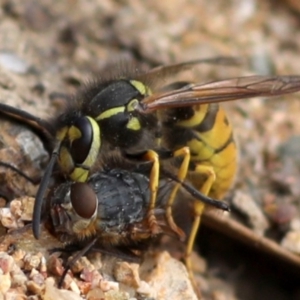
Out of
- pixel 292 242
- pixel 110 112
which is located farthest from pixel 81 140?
pixel 292 242

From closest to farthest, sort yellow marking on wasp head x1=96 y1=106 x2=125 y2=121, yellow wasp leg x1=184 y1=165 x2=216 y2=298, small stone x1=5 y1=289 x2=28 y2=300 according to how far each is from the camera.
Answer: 1. small stone x1=5 y1=289 x2=28 y2=300
2. yellow marking on wasp head x1=96 y1=106 x2=125 y2=121
3. yellow wasp leg x1=184 y1=165 x2=216 y2=298

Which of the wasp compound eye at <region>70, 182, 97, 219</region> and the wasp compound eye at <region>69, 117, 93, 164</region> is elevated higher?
the wasp compound eye at <region>69, 117, 93, 164</region>

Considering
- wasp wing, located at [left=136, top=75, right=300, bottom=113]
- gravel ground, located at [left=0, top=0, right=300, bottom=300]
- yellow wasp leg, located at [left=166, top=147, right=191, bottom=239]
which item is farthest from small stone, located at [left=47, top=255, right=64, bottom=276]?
wasp wing, located at [left=136, top=75, right=300, bottom=113]

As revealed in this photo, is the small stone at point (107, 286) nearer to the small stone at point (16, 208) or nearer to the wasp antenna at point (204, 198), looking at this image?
the small stone at point (16, 208)

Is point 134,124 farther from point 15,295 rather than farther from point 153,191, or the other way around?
point 15,295

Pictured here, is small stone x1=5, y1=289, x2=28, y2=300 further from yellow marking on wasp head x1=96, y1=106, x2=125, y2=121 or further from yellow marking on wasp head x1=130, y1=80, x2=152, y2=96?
yellow marking on wasp head x1=130, y1=80, x2=152, y2=96

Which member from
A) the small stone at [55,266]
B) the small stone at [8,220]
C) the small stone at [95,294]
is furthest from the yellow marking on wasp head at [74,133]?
the small stone at [95,294]

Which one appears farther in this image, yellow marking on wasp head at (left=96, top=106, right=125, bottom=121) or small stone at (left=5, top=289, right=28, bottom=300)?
yellow marking on wasp head at (left=96, top=106, right=125, bottom=121)
